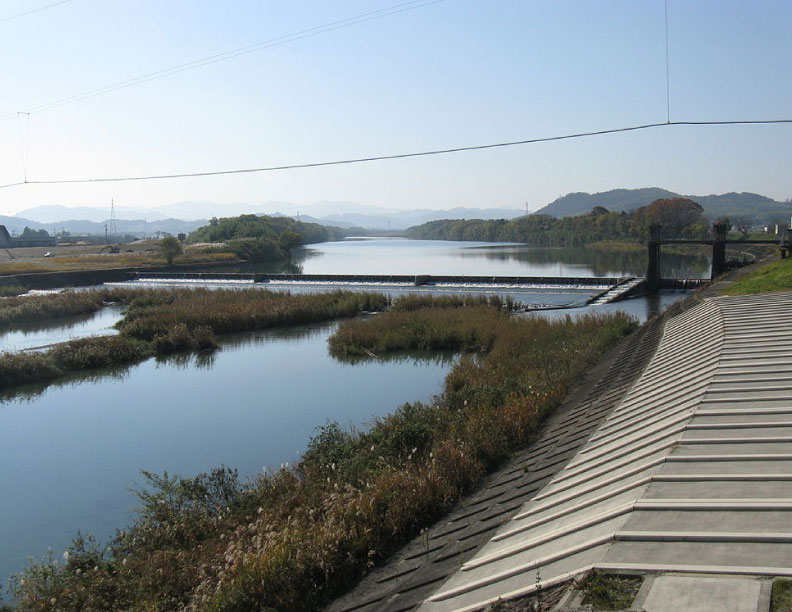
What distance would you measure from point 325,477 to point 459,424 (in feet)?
7.42

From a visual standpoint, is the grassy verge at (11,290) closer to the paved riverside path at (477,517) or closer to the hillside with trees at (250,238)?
the hillside with trees at (250,238)

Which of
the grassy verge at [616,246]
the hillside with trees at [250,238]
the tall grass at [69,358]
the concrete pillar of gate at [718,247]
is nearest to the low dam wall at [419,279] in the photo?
the concrete pillar of gate at [718,247]

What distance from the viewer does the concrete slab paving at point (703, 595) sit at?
2.98 m

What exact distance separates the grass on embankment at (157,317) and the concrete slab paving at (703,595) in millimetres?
19007

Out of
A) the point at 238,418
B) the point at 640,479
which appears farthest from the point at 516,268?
the point at 640,479

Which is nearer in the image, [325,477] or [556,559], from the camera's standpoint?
[556,559]

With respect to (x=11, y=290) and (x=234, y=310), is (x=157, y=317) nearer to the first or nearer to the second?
(x=234, y=310)

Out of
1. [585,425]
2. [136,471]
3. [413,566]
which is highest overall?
[585,425]

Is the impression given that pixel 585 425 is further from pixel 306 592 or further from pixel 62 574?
pixel 62 574

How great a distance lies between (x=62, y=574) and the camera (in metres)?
6.59

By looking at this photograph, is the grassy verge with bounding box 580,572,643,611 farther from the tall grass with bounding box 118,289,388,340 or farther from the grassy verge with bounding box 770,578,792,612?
the tall grass with bounding box 118,289,388,340

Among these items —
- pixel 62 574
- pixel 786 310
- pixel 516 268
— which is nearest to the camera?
pixel 62 574

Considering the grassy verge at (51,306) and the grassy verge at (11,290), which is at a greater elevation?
the grassy verge at (11,290)

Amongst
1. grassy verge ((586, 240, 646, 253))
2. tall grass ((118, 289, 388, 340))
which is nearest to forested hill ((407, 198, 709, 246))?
grassy verge ((586, 240, 646, 253))
